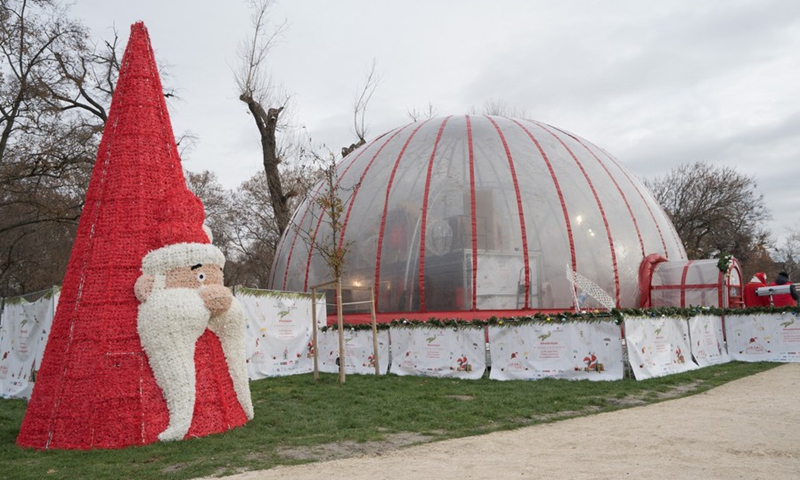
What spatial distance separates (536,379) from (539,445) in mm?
5073

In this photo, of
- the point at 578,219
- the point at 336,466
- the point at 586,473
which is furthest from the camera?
the point at 578,219

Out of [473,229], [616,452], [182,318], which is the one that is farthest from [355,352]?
[616,452]

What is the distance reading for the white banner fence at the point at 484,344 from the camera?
34.8ft

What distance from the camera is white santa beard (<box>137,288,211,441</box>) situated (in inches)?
251

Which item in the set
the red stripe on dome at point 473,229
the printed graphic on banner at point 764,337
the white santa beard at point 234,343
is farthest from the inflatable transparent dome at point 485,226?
the white santa beard at point 234,343

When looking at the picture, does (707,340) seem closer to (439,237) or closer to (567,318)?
(567,318)

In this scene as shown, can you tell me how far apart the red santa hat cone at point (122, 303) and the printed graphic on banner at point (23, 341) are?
4.21 m

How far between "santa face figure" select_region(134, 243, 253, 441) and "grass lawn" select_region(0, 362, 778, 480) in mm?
546

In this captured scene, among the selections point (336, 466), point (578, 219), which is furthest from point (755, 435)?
point (578, 219)

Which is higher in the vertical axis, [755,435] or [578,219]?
[578,219]

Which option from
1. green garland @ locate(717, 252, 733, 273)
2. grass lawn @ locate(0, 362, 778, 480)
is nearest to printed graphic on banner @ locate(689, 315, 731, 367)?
grass lawn @ locate(0, 362, 778, 480)

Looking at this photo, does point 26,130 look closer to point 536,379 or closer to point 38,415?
point 38,415

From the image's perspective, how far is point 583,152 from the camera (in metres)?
16.7

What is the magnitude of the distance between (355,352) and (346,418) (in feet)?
18.2
